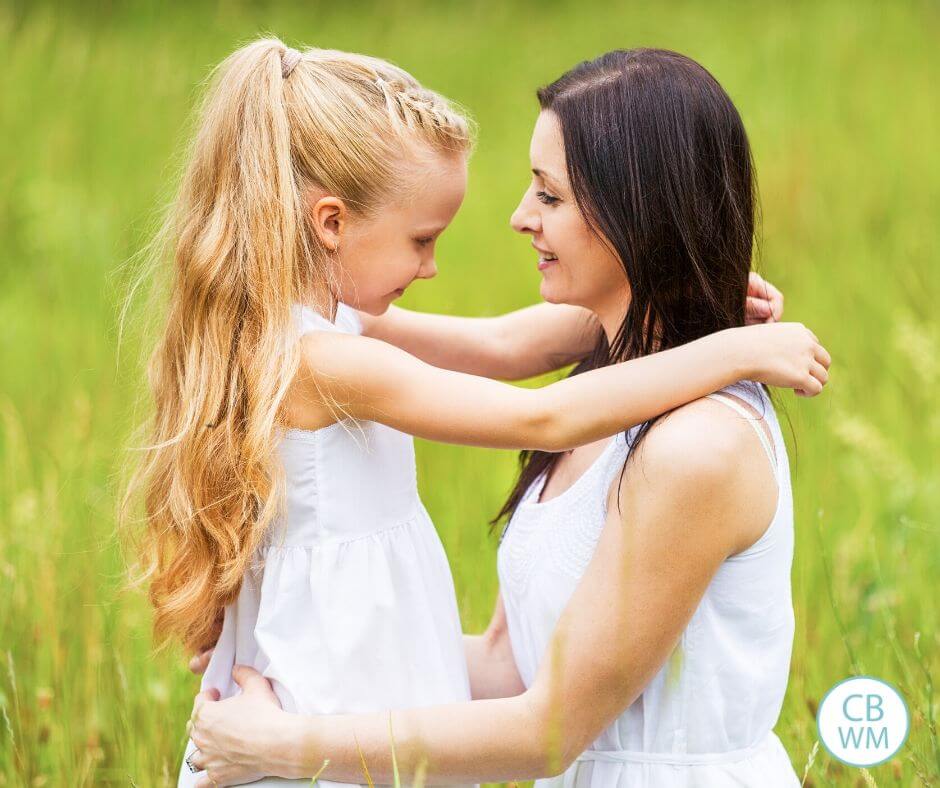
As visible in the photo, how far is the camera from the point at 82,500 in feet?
11.3

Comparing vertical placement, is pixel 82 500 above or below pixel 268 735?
above

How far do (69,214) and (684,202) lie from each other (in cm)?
473

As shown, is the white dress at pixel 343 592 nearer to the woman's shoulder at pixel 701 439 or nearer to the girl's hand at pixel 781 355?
the woman's shoulder at pixel 701 439

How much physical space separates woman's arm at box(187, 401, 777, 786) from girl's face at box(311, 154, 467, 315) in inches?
21.9

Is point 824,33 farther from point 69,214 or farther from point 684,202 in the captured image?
point 684,202

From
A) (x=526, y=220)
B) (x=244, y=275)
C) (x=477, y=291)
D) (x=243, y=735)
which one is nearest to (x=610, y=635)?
(x=243, y=735)

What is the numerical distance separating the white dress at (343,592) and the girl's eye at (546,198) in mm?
412

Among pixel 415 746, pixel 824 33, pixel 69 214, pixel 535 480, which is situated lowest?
pixel 415 746

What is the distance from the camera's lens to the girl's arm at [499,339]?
2469 millimetres

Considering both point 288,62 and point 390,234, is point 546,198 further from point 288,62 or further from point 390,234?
point 288,62

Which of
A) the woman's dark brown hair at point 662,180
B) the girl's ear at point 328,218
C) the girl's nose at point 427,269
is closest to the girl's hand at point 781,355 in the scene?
the woman's dark brown hair at point 662,180

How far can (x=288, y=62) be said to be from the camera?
2.03 metres

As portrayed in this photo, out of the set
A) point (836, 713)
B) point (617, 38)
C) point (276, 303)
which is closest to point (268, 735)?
point (276, 303)

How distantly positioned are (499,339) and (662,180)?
0.72 meters
